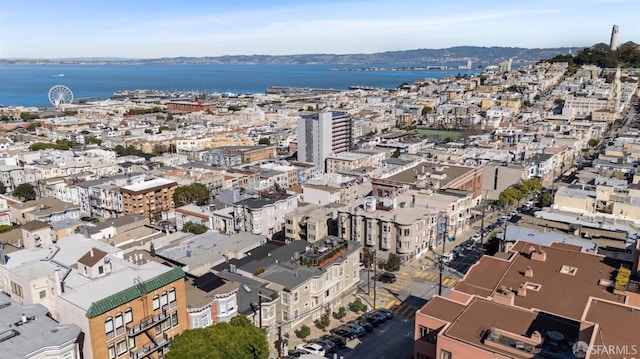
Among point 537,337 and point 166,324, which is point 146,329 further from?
point 537,337

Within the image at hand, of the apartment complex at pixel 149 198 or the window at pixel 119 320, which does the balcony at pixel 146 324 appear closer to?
the window at pixel 119 320

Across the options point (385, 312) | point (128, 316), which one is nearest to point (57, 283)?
point (128, 316)

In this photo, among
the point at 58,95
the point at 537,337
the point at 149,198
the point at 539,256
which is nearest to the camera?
the point at 537,337

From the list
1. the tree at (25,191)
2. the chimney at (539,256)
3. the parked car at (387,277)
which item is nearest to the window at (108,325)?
the parked car at (387,277)

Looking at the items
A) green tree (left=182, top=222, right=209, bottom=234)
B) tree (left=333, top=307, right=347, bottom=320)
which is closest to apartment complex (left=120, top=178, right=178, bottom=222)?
green tree (left=182, top=222, right=209, bottom=234)

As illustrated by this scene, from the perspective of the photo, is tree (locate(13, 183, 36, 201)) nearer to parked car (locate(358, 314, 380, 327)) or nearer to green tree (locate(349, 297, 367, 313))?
green tree (locate(349, 297, 367, 313))

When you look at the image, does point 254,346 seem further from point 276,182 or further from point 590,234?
point 276,182
